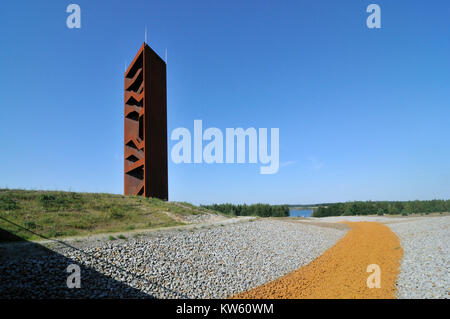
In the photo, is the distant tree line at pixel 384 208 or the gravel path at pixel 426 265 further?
the distant tree line at pixel 384 208

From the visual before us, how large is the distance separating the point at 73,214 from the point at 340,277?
14835 millimetres

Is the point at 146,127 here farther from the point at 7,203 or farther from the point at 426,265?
the point at 426,265

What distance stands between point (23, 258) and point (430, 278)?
15420 mm

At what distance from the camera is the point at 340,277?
33.4 feet

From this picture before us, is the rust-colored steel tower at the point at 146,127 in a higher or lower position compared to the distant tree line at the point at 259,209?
higher

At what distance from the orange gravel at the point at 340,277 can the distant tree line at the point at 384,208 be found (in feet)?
131

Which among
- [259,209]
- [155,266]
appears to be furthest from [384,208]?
[155,266]

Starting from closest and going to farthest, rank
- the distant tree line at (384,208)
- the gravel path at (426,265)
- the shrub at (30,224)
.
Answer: the gravel path at (426,265)
the shrub at (30,224)
the distant tree line at (384,208)

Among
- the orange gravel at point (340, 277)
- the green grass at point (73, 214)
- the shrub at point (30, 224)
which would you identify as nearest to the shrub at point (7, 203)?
the green grass at point (73, 214)

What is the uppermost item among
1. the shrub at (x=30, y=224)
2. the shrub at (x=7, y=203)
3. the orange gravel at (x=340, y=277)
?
the shrub at (x=7, y=203)

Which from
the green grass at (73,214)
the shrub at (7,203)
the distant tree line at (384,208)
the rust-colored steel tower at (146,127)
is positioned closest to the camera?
the green grass at (73,214)

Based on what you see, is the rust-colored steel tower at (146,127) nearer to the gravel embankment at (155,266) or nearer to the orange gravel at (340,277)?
the gravel embankment at (155,266)

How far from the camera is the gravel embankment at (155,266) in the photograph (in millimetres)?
7105
